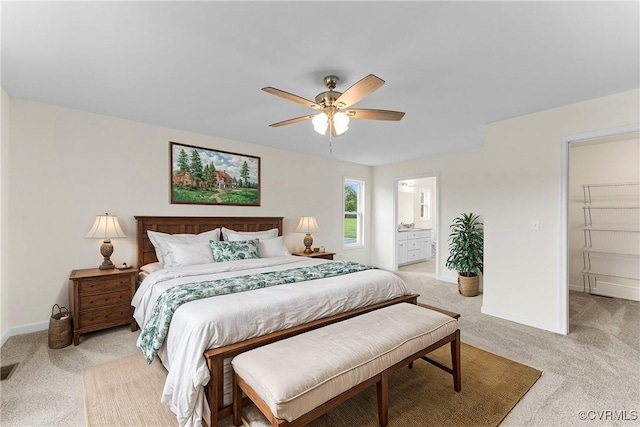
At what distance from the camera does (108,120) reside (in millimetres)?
3416

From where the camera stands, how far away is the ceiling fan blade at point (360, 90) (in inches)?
73.5

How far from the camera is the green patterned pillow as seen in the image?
3.53 metres

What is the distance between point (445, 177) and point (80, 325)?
5805 millimetres

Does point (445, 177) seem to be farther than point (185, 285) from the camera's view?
Yes

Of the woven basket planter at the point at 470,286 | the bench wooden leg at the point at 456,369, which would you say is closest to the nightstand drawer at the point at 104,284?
the bench wooden leg at the point at 456,369

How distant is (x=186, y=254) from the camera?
3334mm

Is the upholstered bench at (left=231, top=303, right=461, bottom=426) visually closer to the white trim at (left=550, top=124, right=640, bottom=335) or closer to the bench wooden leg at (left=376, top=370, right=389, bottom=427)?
the bench wooden leg at (left=376, top=370, right=389, bottom=427)

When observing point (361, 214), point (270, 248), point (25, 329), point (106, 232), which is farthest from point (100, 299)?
point (361, 214)

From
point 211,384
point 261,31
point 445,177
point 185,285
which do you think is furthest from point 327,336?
point 445,177

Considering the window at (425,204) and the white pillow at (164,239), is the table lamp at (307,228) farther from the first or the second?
the window at (425,204)

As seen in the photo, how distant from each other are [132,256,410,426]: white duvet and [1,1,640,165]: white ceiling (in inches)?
71.1

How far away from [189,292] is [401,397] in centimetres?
176

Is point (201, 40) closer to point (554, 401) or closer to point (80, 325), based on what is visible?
point (80, 325)

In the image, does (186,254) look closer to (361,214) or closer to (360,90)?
(360,90)
